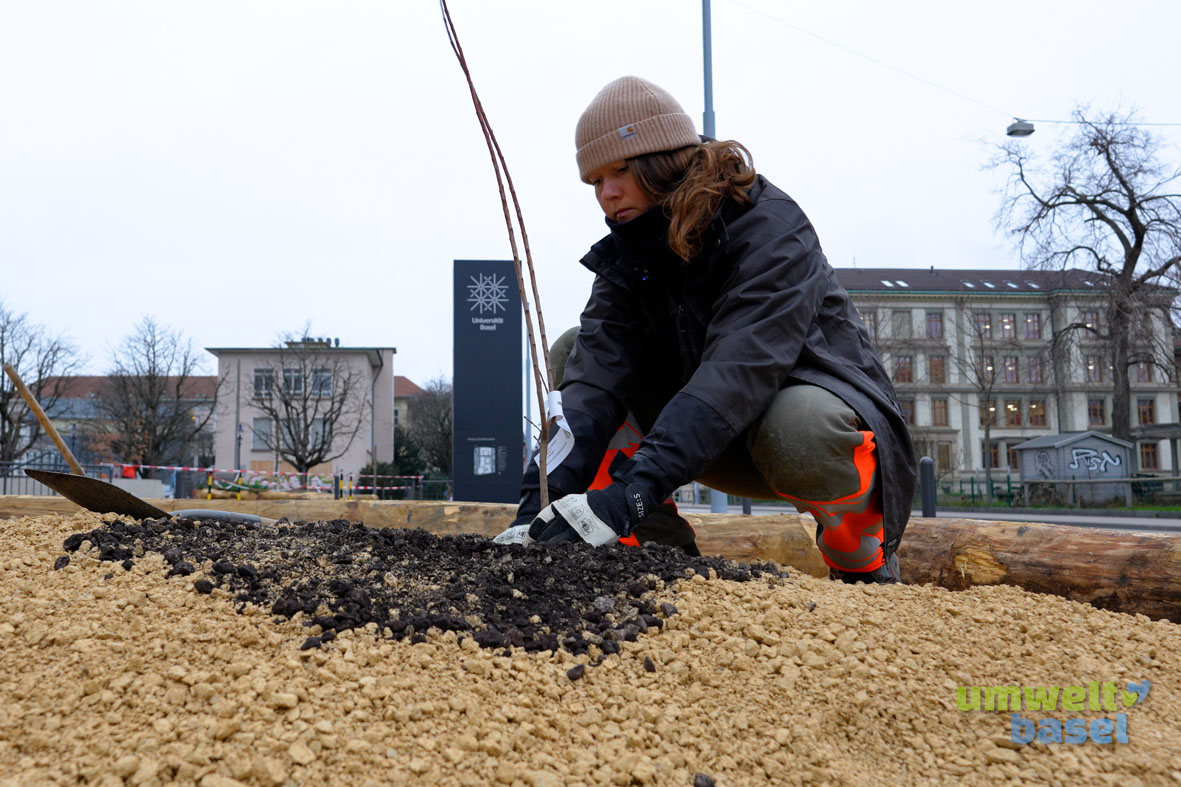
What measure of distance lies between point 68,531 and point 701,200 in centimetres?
183

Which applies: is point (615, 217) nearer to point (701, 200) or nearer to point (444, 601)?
point (701, 200)

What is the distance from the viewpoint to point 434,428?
140 ft

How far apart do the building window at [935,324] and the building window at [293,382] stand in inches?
1189

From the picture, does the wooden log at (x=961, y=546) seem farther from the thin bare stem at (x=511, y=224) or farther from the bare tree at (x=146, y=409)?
the bare tree at (x=146, y=409)

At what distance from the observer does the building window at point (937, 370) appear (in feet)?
129

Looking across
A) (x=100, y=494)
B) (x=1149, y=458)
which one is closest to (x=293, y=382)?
(x=100, y=494)

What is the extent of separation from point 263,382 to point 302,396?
11.3 feet

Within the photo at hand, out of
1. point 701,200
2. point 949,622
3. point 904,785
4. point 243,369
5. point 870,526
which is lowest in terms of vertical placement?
point 904,785

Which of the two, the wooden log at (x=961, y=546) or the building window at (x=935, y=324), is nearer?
the wooden log at (x=961, y=546)

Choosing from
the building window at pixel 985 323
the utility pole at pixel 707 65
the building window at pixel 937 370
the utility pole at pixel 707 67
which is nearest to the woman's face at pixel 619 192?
the utility pole at pixel 707 67

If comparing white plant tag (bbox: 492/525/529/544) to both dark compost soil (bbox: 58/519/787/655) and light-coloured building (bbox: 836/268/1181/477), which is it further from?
light-coloured building (bbox: 836/268/1181/477)

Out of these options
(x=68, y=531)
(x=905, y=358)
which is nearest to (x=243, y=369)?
(x=905, y=358)

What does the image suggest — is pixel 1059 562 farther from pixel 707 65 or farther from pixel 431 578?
pixel 707 65

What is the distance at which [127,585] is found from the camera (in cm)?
148
